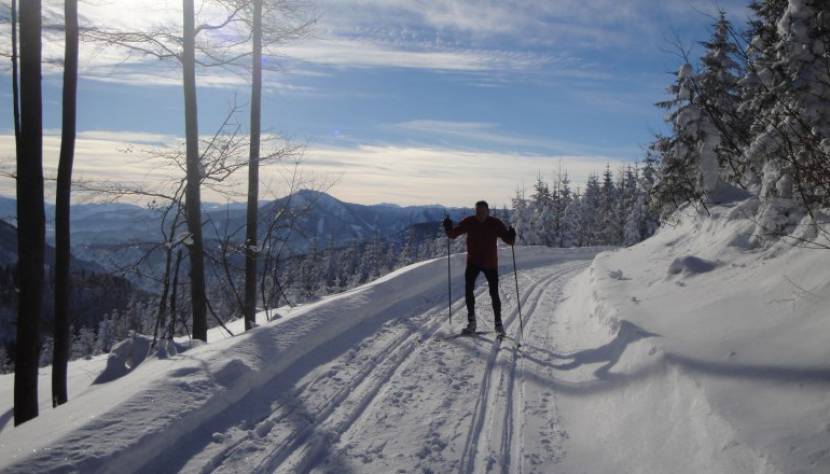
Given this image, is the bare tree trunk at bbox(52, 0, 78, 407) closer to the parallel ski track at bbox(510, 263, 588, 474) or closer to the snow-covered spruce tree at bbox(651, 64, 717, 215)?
the parallel ski track at bbox(510, 263, 588, 474)

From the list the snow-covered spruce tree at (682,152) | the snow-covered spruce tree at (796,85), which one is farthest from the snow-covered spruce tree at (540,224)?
the snow-covered spruce tree at (796,85)

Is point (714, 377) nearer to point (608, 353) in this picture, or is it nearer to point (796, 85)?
point (608, 353)

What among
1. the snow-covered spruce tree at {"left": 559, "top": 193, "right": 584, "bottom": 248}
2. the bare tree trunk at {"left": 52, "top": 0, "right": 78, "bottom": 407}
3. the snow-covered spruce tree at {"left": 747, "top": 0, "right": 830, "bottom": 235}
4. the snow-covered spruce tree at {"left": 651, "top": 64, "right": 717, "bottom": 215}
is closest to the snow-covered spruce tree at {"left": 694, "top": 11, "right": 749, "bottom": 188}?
the snow-covered spruce tree at {"left": 651, "top": 64, "right": 717, "bottom": 215}

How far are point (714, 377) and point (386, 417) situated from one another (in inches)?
116

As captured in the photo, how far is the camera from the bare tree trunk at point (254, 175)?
11664 millimetres

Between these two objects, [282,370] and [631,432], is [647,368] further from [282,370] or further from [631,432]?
[282,370]

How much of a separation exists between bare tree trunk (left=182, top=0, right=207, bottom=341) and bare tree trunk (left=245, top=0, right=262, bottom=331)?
128 cm

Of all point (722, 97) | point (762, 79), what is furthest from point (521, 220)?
point (762, 79)

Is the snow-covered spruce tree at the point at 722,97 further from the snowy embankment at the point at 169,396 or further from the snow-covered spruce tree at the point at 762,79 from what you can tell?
the snowy embankment at the point at 169,396

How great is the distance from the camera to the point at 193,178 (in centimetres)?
1023

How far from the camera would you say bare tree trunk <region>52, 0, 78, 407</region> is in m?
8.09

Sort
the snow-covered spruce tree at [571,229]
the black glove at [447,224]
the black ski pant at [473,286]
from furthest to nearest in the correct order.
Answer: the snow-covered spruce tree at [571,229], the black glove at [447,224], the black ski pant at [473,286]

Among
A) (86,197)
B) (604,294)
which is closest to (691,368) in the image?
(604,294)

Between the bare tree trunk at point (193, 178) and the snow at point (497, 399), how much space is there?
3.66 m
